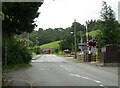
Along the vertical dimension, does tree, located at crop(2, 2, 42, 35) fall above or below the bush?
above

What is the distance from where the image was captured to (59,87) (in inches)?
718

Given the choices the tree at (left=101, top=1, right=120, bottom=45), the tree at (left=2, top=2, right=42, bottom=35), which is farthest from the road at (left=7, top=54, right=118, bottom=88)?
the tree at (left=101, top=1, right=120, bottom=45)

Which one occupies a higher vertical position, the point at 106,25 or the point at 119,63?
the point at 106,25

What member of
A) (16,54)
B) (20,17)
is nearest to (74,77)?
(20,17)

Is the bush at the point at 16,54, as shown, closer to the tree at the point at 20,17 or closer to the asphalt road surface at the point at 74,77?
the asphalt road surface at the point at 74,77

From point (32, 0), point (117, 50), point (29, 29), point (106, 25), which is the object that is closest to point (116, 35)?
point (106, 25)

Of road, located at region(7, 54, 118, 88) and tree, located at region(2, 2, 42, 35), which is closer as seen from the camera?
tree, located at region(2, 2, 42, 35)

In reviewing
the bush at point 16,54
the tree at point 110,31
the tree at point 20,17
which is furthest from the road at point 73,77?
the tree at point 110,31

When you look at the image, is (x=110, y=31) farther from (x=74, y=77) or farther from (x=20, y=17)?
(x=20, y=17)

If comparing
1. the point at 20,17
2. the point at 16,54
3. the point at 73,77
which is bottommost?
the point at 73,77

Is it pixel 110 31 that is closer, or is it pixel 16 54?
pixel 16 54

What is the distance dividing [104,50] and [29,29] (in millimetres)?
21134

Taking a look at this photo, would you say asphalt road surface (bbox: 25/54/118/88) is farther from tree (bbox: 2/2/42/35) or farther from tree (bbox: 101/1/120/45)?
tree (bbox: 101/1/120/45)

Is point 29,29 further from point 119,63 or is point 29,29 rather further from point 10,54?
point 119,63
